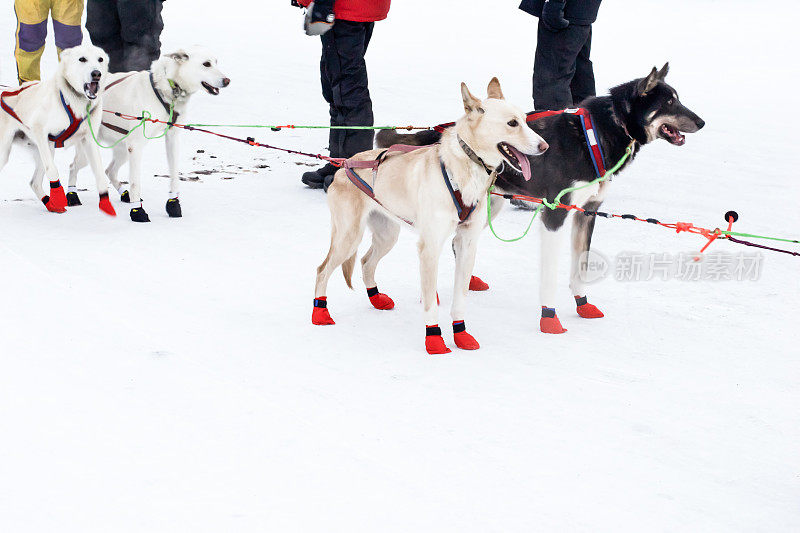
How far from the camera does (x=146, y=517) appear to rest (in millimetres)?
2158

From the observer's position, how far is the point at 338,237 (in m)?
3.61

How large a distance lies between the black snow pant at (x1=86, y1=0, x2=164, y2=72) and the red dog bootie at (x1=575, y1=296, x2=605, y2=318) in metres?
4.40

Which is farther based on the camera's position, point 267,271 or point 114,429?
point 267,271

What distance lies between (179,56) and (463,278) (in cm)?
249

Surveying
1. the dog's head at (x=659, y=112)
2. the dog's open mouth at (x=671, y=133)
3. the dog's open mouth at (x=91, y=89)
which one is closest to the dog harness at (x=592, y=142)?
the dog's head at (x=659, y=112)

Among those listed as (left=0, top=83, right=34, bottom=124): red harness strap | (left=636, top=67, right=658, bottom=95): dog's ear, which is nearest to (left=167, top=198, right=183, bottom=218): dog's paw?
(left=0, top=83, right=34, bottom=124): red harness strap

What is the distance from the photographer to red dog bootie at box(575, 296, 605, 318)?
386 cm

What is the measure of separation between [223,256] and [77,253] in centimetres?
74

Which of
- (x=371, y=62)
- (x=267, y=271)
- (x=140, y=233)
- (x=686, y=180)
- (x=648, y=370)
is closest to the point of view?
(x=648, y=370)

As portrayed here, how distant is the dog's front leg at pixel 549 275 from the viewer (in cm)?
363

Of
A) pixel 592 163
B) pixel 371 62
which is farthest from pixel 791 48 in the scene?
pixel 592 163

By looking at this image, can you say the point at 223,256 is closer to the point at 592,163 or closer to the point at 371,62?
the point at 592,163

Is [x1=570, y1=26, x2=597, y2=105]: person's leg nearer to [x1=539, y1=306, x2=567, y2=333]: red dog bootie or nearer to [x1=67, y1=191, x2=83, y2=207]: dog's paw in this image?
[x1=539, y1=306, x2=567, y2=333]: red dog bootie

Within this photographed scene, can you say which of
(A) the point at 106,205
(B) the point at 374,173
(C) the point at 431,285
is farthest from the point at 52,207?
(C) the point at 431,285
